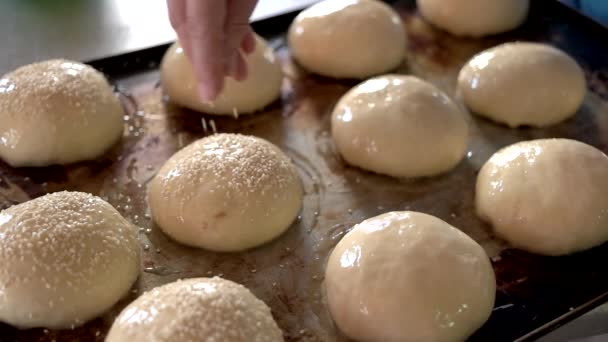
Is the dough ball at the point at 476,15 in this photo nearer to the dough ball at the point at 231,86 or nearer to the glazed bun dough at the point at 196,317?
the dough ball at the point at 231,86

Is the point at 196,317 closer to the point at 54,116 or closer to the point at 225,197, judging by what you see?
the point at 225,197

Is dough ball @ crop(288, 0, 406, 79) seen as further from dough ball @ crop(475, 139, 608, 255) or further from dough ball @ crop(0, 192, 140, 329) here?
dough ball @ crop(0, 192, 140, 329)

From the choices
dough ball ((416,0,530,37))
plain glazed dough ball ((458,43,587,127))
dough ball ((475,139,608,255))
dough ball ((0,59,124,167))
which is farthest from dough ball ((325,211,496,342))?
dough ball ((416,0,530,37))

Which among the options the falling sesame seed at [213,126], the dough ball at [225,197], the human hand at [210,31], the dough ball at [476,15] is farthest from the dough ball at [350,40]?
the human hand at [210,31]

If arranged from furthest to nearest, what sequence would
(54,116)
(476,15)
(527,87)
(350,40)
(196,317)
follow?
(476,15)
(350,40)
(527,87)
(54,116)
(196,317)

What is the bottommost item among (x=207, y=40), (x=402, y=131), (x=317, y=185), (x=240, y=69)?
(x=317, y=185)

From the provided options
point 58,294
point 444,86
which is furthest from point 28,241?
point 444,86

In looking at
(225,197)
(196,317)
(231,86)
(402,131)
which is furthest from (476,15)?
(196,317)
